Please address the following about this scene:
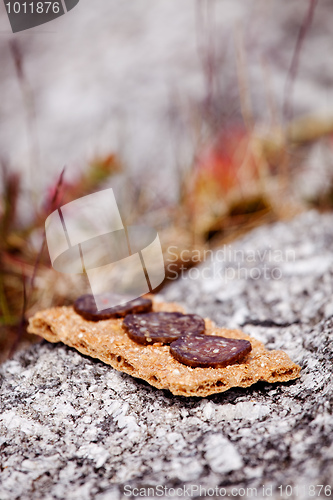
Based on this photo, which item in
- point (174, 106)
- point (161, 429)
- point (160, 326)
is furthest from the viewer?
point (174, 106)

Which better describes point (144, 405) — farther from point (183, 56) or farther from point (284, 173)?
point (183, 56)

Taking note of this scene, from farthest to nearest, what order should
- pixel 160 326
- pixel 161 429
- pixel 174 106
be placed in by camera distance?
1. pixel 174 106
2. pixel 160 326
3. pixel 161 429

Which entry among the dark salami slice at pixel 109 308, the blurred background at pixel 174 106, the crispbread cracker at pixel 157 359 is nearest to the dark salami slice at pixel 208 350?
the crispbread cracker at pixel 157 359

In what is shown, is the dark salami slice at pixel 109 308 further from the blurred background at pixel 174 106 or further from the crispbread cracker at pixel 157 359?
the blurred background at pixel 174 106

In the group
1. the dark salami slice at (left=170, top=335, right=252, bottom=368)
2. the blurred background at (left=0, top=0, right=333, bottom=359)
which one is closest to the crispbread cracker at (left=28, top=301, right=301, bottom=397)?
the dark salami slice at (left=170, top=335, right=252, bottom=368)

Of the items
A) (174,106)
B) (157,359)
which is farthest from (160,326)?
(174,106)

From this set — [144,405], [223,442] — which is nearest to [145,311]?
[144,405]

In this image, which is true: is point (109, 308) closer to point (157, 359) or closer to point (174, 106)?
point (157, 359)
